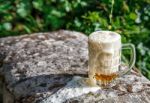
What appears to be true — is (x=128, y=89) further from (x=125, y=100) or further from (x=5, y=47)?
(x=5, y=47)

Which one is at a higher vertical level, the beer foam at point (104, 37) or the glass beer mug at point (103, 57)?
the beer foam at point (104, 37)

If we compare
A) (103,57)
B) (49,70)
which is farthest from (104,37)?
(49,70)

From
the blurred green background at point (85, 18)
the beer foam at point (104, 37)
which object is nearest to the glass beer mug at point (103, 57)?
the beer foam at point (104, 37)

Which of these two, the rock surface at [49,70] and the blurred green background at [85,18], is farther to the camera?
the blurred green background at [85,18]

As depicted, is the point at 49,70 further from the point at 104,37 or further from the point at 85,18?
the point at 85,18

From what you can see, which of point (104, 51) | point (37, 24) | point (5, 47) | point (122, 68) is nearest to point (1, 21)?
point (37, 24)

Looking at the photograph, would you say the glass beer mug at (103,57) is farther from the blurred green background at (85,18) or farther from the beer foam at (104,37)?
the blurred green background at (85,18)

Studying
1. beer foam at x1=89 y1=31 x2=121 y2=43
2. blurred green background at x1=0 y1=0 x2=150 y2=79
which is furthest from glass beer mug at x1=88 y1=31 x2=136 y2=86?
blurred green background at x1=0 y1=0 x2=150 y2=79
